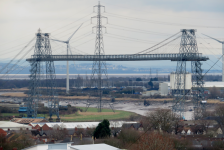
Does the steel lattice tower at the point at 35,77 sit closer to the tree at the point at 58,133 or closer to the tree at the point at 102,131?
the tree at the point at 58,133

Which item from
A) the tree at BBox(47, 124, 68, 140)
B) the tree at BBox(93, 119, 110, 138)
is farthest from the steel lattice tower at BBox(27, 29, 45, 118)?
the tree at BBox(93, 119, 110, 138)

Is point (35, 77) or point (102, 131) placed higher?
point (35, 77)

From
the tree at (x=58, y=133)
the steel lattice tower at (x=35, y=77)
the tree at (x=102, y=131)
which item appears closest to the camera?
the tree at (x=102, y=131)

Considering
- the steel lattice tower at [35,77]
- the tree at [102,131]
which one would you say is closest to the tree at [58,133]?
the tree at [102,131]

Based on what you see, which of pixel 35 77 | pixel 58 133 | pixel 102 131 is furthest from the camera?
pixel 35 77

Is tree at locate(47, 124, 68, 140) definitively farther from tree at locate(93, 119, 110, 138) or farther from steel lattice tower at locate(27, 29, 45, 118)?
steel lattice tower at locate(27, 29, 45, 118)

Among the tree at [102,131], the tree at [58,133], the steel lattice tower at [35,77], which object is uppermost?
the steel lattice tower at [35,77]

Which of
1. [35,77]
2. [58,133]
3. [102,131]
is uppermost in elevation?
[35,77]

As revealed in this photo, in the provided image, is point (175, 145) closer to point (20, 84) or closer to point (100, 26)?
point (100, 26)

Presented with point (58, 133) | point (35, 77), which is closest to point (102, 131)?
point (58, 133)

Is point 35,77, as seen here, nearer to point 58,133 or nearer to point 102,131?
point 58,133

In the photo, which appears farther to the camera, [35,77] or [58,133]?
[35,77]

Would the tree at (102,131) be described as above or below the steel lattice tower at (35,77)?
below
